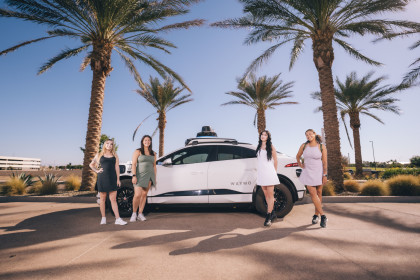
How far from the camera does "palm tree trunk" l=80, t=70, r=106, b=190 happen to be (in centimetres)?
967

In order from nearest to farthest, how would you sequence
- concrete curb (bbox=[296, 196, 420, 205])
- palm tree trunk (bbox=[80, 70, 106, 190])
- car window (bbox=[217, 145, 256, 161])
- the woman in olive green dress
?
the woman in olive green dress < car window (bbox=[217, 145, 256, 161]) < concrete curb (bbox=[296, 196, 420, 205]) < palm tree trunk (bbox=[80, 70, 106, 190])

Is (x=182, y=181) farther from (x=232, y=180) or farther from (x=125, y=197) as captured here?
(x=125, y=197)

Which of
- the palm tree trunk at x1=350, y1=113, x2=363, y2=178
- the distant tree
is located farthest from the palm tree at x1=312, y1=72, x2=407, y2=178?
the distant tree

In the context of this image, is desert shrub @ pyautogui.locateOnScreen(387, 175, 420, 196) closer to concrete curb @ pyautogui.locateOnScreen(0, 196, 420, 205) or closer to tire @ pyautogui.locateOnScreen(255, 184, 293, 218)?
concrete curb @ pyautogui.locateOnScreen(0, 196, 420, 205)

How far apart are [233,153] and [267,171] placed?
3.66 feet

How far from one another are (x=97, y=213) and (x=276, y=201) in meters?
4.47

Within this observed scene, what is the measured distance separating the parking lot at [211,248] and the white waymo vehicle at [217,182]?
419 mm

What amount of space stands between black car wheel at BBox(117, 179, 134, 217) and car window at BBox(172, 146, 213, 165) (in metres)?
1.18

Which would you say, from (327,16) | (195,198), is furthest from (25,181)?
(327,16)

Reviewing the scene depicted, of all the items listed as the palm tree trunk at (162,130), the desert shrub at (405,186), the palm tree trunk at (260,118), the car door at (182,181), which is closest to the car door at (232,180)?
the car door at (182,181)

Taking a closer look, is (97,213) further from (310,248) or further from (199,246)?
(310,248)

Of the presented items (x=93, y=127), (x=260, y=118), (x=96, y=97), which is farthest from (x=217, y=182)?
(x=260, y=118)

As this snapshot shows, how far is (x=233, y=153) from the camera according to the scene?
17.0 feet

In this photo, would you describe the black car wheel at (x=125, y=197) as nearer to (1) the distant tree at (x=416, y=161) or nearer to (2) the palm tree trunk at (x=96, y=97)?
(2) the palm tree trunk at (x=96, y=97)
